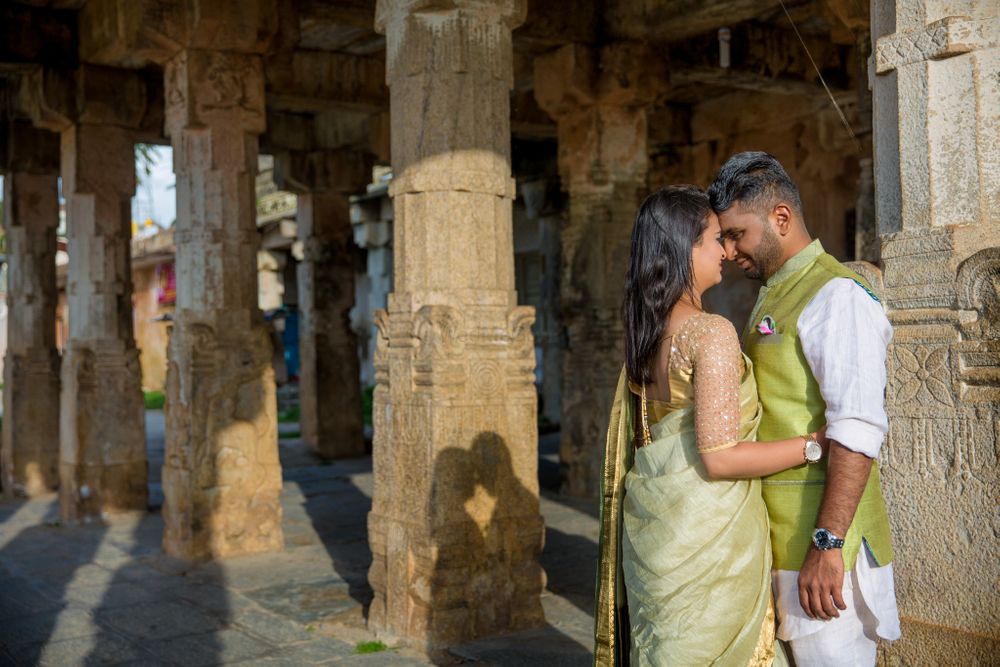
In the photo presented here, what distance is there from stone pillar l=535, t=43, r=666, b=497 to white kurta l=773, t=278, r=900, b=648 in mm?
7077

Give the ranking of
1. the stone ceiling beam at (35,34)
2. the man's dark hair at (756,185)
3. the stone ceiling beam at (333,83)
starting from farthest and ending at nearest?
the stone ceiling beam at (333,83) < the stone ceiling beam at (35,34) < the man's dark hair at (756,185)

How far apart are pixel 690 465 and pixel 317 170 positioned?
465 inches

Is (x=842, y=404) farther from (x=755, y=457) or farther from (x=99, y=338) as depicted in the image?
(x=99, y=338)

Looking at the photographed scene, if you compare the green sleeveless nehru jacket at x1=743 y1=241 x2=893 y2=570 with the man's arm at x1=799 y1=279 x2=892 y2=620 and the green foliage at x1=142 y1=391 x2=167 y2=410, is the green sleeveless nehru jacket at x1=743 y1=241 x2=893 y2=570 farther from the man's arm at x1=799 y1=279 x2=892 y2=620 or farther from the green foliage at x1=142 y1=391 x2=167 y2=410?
the green foliage at x1=142 y1=391 x2=167 y2=410

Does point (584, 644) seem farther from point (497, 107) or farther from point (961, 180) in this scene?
point (961, 180)

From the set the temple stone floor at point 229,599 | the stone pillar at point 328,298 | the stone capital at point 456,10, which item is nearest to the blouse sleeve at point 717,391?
the temple stone floor at point 229,599

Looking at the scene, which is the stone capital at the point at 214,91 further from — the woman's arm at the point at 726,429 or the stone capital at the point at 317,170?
the woman's arm at the point at 726,429

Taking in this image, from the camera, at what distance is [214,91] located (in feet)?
25.2

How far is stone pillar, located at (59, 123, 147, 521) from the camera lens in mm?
9727

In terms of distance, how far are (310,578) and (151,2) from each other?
4.12 m

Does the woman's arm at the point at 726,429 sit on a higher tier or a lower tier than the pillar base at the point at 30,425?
higher

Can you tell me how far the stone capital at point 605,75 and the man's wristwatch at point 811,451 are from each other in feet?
24.3

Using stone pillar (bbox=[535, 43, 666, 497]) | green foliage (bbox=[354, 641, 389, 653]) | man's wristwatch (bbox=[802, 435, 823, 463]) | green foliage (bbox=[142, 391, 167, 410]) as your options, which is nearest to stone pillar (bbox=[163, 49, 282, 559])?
green foliage (bbox=[354, 641, 389, 653])

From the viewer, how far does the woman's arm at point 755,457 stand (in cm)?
241
